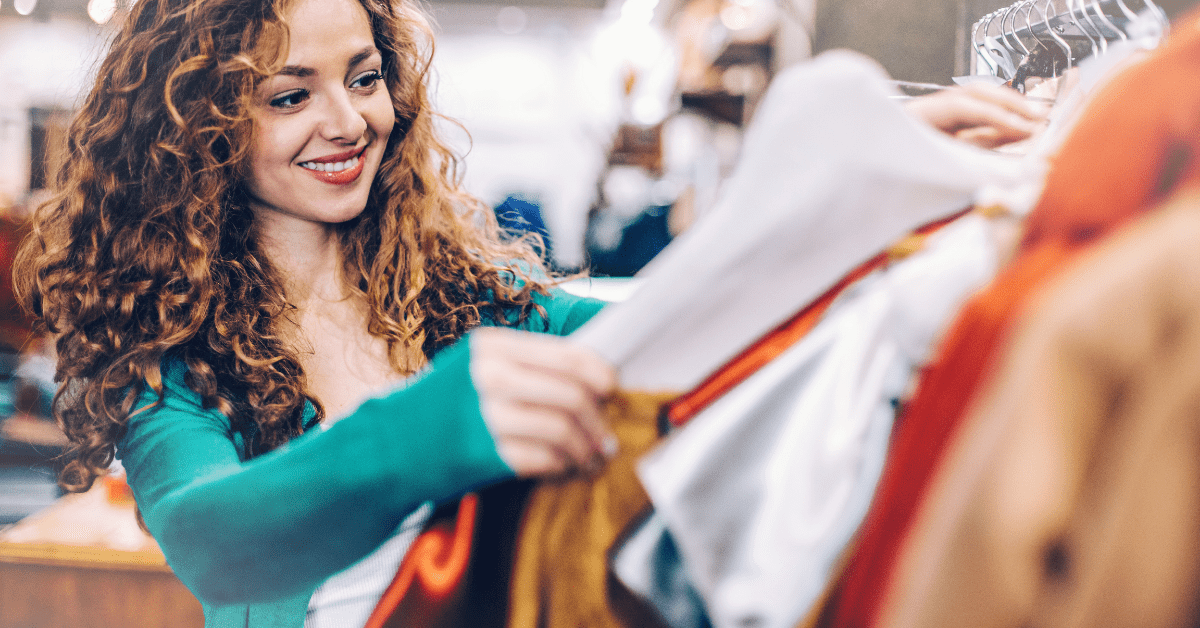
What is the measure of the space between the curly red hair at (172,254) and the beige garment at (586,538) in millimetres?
429

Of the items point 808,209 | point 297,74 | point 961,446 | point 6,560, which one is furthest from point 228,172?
point 6,560

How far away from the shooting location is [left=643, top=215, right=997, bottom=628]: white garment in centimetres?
39

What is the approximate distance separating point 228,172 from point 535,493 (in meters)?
0.58

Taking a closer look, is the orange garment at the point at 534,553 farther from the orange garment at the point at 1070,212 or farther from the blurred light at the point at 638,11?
the blurred light at the point at 638,11

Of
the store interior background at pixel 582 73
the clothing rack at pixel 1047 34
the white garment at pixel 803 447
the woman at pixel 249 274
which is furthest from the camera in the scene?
the store interior background at pixel 582 73

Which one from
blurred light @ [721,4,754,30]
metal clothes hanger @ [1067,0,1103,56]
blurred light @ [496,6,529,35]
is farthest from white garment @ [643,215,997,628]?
blurred light @ [496,6,529,35]

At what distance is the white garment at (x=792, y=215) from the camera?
394 mm

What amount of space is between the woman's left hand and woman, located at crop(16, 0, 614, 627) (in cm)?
42

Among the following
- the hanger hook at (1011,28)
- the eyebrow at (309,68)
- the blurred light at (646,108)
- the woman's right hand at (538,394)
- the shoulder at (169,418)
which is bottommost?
the blurred light at (646,108)

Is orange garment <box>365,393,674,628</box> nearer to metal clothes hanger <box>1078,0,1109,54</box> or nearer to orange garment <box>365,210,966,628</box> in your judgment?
orange garment <box>365,210,966,628</box>

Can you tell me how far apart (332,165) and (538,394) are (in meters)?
0.53

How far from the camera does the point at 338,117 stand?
2.69ft

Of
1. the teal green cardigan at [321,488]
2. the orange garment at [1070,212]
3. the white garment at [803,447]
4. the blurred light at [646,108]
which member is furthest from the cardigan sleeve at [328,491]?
the blurred light at [646,108]

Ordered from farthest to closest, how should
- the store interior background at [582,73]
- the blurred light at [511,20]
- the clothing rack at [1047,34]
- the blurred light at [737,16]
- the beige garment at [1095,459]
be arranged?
the blurred light at [511,20] < the blurred light at [737,16] < the store interior background at [582,73] < the clothing rack at [1047,34] < the beige garment at [1095,459]
